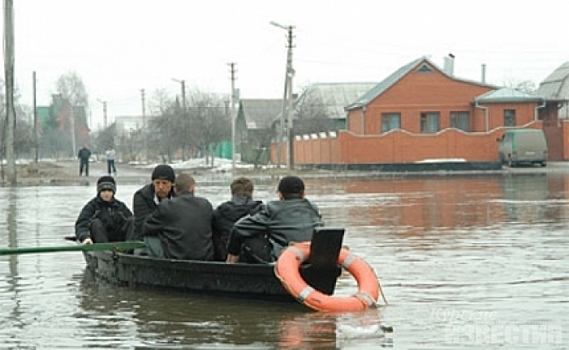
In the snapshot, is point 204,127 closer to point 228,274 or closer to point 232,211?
point 232,211

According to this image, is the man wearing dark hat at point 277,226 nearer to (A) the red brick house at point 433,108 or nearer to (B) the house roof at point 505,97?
(A) the red brick house at point 433,108

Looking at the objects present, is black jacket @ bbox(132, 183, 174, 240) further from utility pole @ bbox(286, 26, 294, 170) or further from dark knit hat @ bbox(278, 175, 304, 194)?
utility pole @ bbox(286, 26, 294, 170)

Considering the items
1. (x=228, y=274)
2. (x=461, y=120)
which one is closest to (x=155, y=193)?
(x=228, y=274)

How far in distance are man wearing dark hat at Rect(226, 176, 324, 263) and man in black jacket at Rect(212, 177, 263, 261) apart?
25.6 inches

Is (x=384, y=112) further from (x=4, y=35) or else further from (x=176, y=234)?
(x=176, y=234)

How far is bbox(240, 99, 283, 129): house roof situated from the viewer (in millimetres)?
101688

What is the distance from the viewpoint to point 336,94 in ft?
325

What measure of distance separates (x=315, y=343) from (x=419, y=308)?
221 centimetres

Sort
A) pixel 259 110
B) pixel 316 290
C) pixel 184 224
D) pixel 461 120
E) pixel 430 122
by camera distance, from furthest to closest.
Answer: pixel 259 110 → pixel 461 120 → pixel 430 122 → pixel 184 224 → pixel 316 290

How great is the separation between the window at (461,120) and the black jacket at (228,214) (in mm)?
56763

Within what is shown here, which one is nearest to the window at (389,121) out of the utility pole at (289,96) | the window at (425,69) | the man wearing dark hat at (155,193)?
the window at (425,69)

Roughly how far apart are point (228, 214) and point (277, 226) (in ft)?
3.40

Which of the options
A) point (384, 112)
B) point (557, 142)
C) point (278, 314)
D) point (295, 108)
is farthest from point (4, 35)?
point (295, 108)

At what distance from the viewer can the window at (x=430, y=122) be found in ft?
224
